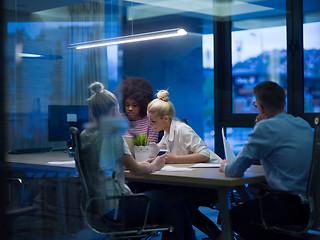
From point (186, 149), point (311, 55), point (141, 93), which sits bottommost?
point (186, 149)

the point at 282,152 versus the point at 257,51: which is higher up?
the point at 257,51

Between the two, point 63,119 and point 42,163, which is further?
point 63,119

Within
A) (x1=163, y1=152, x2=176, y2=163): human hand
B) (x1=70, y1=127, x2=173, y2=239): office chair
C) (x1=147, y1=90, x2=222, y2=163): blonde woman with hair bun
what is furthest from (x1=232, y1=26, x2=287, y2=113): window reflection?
(x1=70, y1=127, x2=173, y2=239): office chair

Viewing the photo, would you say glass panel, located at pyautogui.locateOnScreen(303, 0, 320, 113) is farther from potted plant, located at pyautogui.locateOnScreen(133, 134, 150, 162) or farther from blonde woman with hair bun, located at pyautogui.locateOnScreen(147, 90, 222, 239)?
potted plant, located at pyautogui.locateOnScreen(133, 134, 150, 162)

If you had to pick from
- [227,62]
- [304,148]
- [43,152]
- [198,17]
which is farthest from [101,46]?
[198,17]

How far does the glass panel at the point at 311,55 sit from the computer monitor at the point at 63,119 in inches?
169

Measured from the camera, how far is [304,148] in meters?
2.54

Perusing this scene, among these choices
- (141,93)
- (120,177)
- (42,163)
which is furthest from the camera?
(141,93)

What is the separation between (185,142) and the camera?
3.57 metres

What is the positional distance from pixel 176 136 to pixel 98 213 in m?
1.40

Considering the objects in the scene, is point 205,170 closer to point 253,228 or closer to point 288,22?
point 253,228

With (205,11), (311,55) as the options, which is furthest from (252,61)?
(205,11)

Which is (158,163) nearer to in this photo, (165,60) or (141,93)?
(141,93)

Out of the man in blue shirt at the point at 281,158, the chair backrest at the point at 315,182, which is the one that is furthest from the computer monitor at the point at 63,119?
the chair backrest at the point at 315,182
